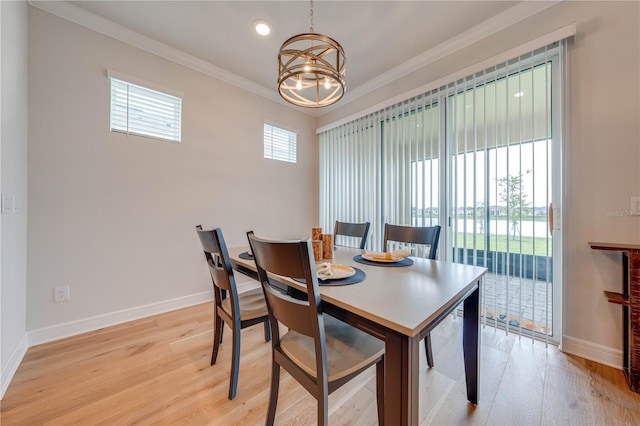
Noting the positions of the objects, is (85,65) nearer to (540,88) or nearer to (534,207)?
(540,88)

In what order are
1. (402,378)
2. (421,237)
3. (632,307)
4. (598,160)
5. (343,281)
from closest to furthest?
(402,378) → (343,281) → (632,307) → (598,160) → (421,237)

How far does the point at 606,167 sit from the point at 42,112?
4129mm

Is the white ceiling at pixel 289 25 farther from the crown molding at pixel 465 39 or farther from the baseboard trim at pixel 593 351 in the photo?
the baseboard trim at pixel 593 351

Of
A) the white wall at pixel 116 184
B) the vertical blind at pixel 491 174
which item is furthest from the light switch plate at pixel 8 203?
the vertical blind at pixel 491 174

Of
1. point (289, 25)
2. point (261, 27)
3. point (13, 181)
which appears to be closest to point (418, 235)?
point (289, 25)

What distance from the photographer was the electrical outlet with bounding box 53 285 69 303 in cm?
194

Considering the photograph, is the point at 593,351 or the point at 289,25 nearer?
the point at 593,351

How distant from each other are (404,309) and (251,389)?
1173 mm

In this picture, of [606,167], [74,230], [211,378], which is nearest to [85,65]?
[74,230]

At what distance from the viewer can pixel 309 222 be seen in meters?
3.82

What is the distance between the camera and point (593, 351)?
1638 mm

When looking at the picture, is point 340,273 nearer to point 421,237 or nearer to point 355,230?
point 421,237

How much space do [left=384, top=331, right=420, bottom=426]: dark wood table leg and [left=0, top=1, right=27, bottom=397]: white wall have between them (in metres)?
2.13

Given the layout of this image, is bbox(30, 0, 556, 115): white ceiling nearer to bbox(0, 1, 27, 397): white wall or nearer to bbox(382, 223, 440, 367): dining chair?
bbox(0, 1, 27, 397): white wall
